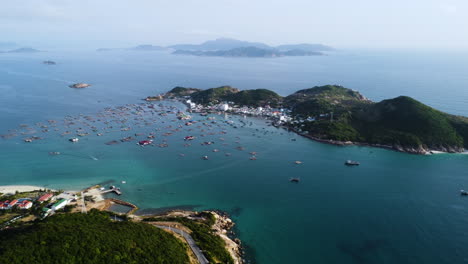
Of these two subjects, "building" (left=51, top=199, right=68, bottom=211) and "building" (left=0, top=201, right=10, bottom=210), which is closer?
"building" (left=51, top=199, right=68, bottom=211)

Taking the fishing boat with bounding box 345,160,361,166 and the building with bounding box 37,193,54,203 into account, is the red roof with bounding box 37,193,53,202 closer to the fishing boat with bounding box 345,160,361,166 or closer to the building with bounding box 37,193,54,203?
the building with bounding box 37,193,54,203

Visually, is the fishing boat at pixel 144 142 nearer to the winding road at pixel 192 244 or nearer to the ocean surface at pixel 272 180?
the ocean surface at pixel 272 180

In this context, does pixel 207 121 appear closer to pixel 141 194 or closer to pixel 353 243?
pixel 141 194

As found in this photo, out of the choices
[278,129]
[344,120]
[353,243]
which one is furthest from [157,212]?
[344,120]

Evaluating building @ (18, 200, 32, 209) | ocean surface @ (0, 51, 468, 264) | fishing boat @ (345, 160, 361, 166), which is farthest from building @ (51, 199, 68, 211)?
fishing boat @ (345, 160, 361, 166)

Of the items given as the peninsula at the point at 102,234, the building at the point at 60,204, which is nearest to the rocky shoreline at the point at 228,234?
the peninsula at the point at 102,234

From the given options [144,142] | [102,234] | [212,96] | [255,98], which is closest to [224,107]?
[255,98]
